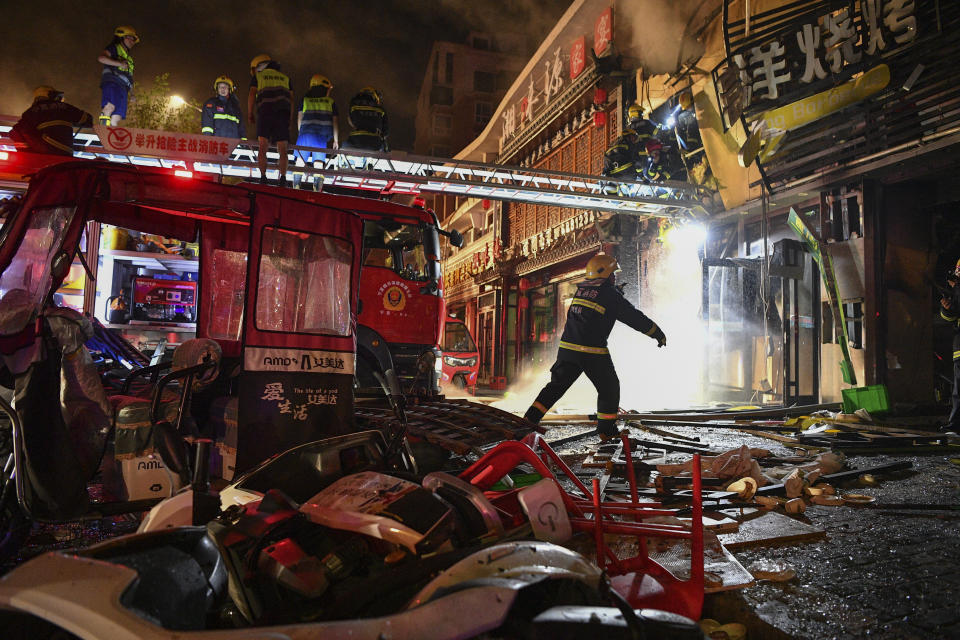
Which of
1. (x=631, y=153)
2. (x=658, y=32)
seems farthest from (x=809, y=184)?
(x=658, y=32)

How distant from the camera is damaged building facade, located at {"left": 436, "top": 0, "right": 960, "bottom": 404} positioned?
8.68 metres

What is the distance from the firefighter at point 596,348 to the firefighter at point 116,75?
9.26m

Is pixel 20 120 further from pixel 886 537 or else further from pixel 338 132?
pixel 886 537

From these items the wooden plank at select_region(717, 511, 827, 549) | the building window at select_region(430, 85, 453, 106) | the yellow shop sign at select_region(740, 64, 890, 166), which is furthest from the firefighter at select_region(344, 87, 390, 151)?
the building window at select_region(430, 85, 453, 106)

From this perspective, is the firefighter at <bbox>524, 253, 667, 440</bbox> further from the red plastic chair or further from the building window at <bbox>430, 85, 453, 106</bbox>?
the building window at <bbox>430, 85, 453, 106</bbox>

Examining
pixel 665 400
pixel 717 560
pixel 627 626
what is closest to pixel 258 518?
pixel 627 626

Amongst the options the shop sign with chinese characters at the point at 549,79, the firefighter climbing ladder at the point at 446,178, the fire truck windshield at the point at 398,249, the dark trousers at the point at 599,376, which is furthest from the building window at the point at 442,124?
the dark trousers at the point at 599,376

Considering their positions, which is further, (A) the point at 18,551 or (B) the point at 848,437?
(B) the point at 848,437

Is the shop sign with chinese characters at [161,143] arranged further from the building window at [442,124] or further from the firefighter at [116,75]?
the building window at [442,124]

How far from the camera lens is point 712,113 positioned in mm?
12805

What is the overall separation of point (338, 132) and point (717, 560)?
10.0m

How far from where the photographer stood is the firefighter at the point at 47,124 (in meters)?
9.01

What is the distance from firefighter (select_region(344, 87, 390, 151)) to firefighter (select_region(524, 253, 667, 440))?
19.0 feet

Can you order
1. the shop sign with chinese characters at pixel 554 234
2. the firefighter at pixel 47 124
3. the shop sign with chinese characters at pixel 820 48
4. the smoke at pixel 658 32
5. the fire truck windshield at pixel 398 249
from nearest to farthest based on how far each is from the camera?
the fire truck windshield at pixel 398 249 → the shop sign with chinese characters at pixel 820 48 → the firefighter at pixel 47 124 → the smoke at pixel 658 32 → the shop sign with chinese characters at pixel 554 234
